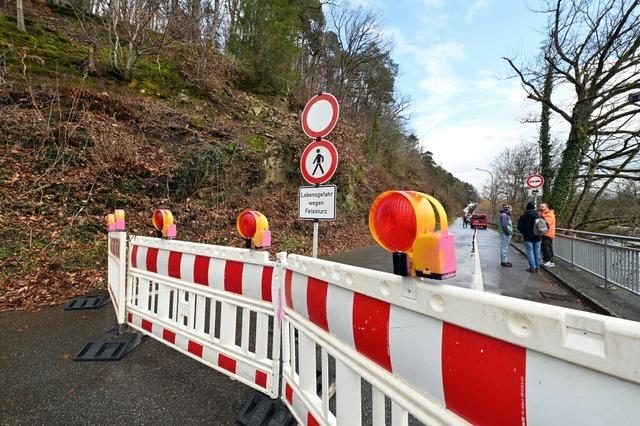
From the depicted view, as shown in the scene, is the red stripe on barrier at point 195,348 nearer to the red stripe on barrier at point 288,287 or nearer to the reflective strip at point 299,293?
the red stripe on barrier at point 288,287

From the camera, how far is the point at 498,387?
901 millimetres

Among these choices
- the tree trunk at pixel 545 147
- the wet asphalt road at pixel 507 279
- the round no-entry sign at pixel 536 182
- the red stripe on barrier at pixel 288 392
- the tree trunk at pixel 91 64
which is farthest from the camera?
the tree trunk at pixel 545 147

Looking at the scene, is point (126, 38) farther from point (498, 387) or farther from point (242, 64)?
point (498, 387)

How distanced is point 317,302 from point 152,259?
231cm

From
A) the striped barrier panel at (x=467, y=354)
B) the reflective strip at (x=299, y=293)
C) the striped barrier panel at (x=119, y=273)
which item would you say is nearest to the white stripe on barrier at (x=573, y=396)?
the striped barrier panel at (x=467, y=354)

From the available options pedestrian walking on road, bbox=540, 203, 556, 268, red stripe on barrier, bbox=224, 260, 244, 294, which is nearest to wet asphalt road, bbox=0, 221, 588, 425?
red stripe on barrier, bbox=224, 260, 244, 294

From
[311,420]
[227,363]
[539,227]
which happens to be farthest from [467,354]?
[539,227]

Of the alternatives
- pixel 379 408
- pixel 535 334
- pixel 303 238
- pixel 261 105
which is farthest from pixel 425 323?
pixel 261 105

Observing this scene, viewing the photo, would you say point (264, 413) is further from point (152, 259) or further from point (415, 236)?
point (152, 259)

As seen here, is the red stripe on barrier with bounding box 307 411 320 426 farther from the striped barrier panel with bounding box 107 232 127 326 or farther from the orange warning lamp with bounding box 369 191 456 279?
the striped barrier panel with bounding box 107 232 127 326

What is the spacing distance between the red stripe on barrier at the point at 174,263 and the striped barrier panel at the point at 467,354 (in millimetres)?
1770

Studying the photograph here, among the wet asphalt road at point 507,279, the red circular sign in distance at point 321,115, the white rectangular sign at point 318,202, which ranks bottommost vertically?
the wet asphalt road at point 507,279

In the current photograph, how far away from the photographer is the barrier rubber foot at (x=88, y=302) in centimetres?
439

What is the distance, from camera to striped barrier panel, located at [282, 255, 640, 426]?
713 millimetres
